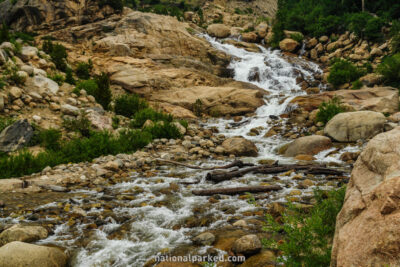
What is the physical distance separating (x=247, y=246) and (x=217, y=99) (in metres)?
15.4

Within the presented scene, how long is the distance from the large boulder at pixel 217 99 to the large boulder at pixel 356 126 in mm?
7299

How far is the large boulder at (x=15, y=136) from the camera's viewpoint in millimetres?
7922

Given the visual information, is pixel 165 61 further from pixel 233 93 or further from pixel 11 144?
pixel 11 144

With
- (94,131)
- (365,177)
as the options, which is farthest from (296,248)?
(94,131)

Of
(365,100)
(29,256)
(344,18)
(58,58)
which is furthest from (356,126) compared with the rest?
(344,18)

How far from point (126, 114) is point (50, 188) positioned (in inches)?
348

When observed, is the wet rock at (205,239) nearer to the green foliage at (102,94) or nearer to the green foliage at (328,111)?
the green foliage at (328,111)

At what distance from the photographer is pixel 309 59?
2878 centimetres

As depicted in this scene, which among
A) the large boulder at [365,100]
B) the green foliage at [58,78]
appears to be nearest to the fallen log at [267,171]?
the large boulder at [365,100]

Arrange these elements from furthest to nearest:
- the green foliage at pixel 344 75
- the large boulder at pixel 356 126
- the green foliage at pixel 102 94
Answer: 1. the green foliage at pixel 344 75
2. the green foliage at pixel 102 94
3. the large boulder at pixel 356 126

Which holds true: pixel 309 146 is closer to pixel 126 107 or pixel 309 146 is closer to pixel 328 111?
pixel 328 111

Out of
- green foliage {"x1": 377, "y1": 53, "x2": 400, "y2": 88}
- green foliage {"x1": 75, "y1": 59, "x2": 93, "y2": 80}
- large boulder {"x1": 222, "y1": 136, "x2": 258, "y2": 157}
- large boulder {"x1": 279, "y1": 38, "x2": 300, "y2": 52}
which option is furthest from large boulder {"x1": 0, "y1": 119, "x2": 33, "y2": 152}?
large boulder {"x1": 279, "y1": 38, "x2": 300, "y2": 52}

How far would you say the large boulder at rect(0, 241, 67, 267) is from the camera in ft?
9.47

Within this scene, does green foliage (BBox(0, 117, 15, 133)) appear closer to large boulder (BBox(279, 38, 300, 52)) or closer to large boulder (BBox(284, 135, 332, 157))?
large boulder (BBox(284, 135, 332, 157))
